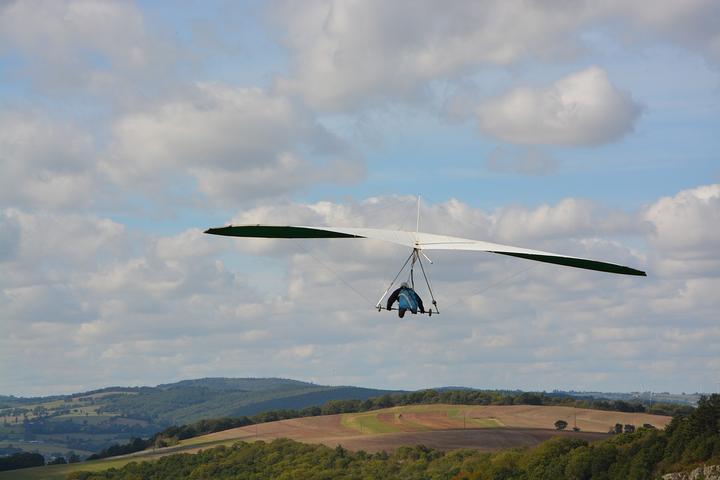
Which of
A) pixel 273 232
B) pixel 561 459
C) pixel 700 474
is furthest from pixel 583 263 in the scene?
pixel 561 459

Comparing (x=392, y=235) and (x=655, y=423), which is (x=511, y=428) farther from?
(x=392, y=235)

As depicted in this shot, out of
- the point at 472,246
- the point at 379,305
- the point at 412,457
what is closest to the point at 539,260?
the point at 472,246

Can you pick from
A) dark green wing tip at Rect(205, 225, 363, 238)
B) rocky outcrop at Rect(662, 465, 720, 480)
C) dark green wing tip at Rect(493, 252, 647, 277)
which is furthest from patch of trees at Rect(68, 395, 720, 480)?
dark green wing tip at Rect(205, 225, 363, 238)

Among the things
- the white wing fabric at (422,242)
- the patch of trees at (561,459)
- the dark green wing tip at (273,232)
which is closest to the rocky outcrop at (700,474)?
the patch of trees at (561,459)

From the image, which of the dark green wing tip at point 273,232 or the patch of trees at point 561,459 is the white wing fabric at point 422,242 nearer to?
the dark green wing tip at point 273,232

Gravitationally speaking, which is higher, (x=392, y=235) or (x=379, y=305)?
(x=392, y=235)
